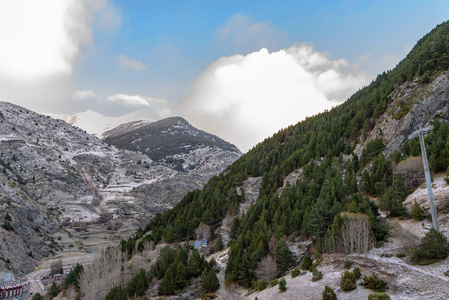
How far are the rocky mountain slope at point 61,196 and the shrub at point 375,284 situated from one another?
9021 cm

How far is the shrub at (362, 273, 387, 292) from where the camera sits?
83.1 feet

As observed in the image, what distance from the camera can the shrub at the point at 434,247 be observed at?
25719 millimetres

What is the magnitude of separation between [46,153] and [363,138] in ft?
527

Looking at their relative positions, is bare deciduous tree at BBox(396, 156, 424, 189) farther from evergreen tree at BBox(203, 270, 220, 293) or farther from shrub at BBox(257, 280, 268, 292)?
evergreen tree at BBox(203, 270, 220, 293)

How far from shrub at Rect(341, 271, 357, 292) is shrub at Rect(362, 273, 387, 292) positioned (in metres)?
0.90

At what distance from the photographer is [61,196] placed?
144625 millimetres

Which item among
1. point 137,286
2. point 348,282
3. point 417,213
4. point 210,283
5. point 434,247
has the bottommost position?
point 137,286

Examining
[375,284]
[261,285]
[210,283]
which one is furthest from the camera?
[210,283]

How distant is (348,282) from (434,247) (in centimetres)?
743

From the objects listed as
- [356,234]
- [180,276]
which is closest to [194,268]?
[180,276]

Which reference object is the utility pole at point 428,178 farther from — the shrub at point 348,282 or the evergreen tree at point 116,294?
the evergreen tree at point 116,294

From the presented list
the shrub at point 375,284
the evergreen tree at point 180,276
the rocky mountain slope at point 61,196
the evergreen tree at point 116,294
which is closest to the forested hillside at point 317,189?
the evergreen tree at point 180,276

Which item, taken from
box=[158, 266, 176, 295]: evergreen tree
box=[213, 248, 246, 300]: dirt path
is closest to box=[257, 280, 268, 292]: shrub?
box=[213, 248, 246, 300]: dirt path

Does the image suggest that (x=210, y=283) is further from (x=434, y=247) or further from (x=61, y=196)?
(x=61, y=196)
